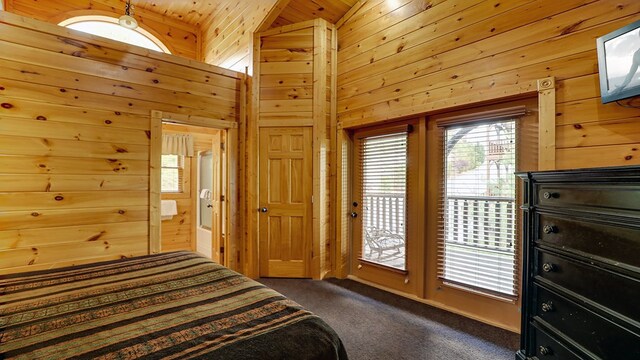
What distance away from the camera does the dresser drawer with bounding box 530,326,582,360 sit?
1.45 m

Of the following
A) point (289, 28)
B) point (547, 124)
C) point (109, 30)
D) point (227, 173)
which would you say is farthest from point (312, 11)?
point (109, 30)

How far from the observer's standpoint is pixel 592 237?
4.40 feet

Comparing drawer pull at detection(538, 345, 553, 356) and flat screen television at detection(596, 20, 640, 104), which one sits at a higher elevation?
flat screen television at detection(596, 20, 640, 104)

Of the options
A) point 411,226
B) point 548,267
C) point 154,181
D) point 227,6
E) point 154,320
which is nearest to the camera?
Result: point 154,320

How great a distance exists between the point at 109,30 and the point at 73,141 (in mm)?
2700

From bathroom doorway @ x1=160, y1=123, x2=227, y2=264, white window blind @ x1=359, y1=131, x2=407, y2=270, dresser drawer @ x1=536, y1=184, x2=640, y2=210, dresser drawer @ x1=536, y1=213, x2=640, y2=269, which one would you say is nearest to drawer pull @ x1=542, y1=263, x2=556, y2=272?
dresser drawer @ x1=536, y1=213, x2=640, y2=269

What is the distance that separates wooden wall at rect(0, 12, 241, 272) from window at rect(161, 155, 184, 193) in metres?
2.09

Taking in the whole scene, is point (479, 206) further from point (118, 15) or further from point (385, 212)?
point (118, 15)

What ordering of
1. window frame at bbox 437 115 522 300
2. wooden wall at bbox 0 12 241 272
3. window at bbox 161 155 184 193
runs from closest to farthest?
1. window frame at bbox 437 115 522 300
2. wooden wall at bbox 0 12 241 272
3. window at bbox 161 155 184 193

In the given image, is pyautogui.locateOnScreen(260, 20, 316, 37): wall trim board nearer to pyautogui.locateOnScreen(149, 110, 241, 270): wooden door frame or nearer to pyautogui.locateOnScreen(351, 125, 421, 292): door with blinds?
pyautogui.locateOnScreen(149, 110, 241, 270): wooden door frame

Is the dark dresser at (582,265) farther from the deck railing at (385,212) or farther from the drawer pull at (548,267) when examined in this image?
the deck railing at (385,212)

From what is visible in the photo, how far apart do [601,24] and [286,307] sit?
261 cm

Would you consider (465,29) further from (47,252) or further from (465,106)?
(47,252)

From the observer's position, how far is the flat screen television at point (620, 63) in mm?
1589
